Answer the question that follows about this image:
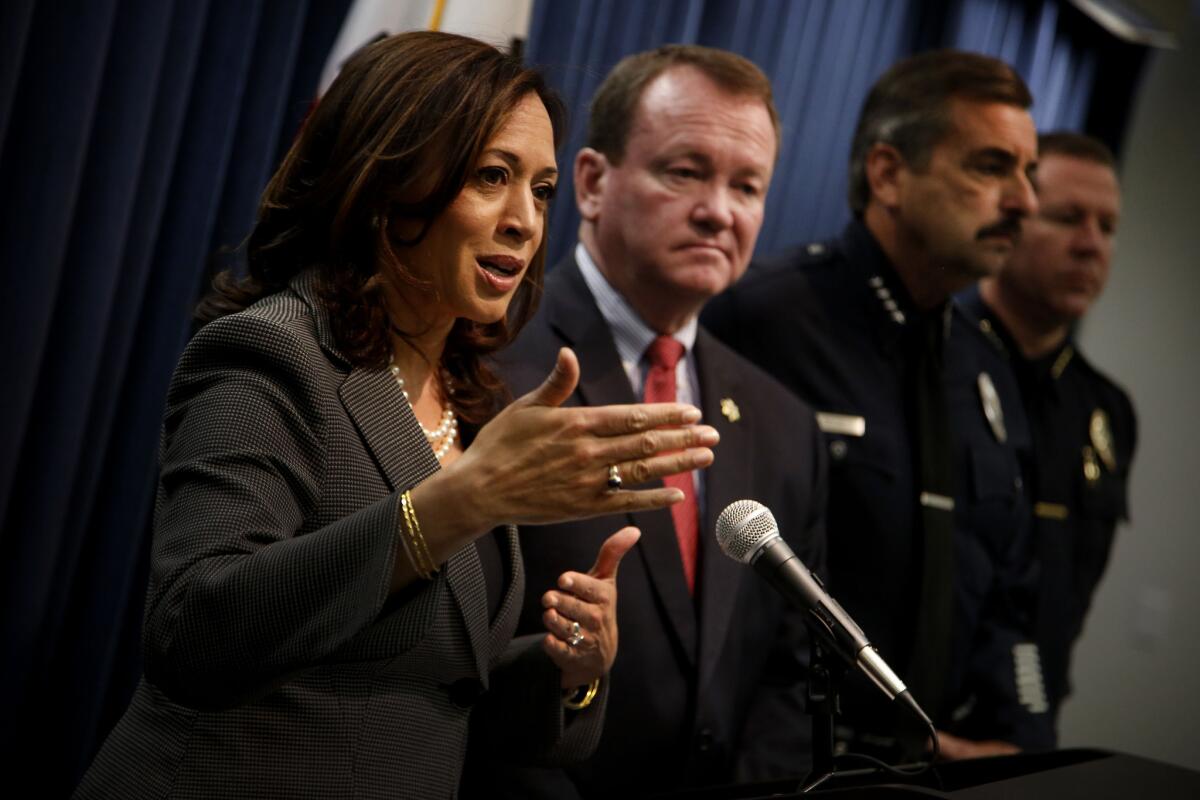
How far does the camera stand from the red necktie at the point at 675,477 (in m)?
1.89

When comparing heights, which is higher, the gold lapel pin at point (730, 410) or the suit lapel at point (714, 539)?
the gold lapel pin at point (730, 410)

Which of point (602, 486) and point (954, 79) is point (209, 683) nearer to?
point (602, 486)

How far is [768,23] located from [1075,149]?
95 centimetres

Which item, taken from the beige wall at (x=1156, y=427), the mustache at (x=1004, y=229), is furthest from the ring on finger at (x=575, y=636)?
the beige wall at (x=1156, y=427)

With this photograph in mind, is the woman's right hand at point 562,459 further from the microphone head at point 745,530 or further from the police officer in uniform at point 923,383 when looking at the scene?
the police officer in uniform at point 923,383

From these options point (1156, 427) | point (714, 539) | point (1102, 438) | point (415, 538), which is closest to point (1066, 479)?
point (1102, 438)

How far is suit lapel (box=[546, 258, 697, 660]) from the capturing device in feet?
6.10

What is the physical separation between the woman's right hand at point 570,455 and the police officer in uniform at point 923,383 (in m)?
1.32

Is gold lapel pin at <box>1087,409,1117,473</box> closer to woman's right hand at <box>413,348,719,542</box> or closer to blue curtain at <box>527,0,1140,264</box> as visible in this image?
blue curtain at <box>527,0,1140,264</box>

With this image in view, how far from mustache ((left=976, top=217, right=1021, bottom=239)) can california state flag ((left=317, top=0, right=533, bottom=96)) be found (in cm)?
105

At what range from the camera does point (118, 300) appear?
2.21 m

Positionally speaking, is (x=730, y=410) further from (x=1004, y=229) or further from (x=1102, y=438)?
(x=1102, y=438)

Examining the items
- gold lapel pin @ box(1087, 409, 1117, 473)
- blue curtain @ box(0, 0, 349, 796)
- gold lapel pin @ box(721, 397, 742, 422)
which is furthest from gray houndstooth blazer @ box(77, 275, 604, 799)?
gold lapel pin @ box(1087, 409, 1117, 473)

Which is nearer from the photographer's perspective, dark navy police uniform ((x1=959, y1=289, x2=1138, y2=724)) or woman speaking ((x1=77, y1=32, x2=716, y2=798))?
woman speaking ((x1=77, y1=32, x2=716, y2=798))
